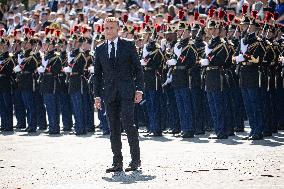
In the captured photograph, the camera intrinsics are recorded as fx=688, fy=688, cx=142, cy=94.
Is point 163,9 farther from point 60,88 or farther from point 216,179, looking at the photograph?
point 216,179

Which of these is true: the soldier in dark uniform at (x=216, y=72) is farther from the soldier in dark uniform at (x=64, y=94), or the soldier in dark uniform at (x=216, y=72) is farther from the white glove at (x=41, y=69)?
the white glove at (x=41, y=69)

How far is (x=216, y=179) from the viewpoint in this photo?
7867 mm

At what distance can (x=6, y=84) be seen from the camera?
1708 centimetres

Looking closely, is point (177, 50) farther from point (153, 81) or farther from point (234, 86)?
point (234, 86)

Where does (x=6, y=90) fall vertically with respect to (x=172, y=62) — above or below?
below

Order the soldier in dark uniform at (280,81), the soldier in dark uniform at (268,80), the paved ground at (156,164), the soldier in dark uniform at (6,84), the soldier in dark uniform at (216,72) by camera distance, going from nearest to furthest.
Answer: the paved ground at (156,164), the soldier in dark uniform at (268,80), the soldier in dark uniform at (216,72), the soldier in dark uniform at (280,81), the soldier in dark uniform at (6,84)

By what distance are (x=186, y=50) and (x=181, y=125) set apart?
Result: 1.52 metres

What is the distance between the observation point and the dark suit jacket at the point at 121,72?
8969mm

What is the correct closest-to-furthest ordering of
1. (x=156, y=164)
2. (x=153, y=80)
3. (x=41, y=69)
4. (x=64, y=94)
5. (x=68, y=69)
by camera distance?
(x=156, y=164), (x=153, y=80), (x=68, y=69), (x=41, y=69), (x=64, y=94)

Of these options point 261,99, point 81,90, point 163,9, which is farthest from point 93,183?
point 163,9

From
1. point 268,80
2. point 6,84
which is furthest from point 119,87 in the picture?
point 6,84

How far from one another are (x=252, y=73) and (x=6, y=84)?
711 cm

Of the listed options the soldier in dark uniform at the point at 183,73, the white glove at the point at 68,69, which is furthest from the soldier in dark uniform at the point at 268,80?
the white glove at the point at 68,69

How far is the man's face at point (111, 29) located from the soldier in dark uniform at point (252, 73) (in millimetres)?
3991
